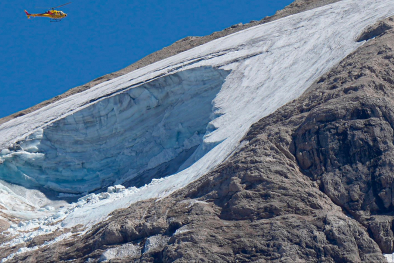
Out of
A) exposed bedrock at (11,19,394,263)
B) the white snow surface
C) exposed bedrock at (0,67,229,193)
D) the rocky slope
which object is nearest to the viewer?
exposed bedrock at (11,19,394,263)

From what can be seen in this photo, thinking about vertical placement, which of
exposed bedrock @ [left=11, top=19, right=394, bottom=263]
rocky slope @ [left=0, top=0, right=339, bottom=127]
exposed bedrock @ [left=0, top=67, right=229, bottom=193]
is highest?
rocky slope @ [left=0, top=0, right=339, bottom=127]

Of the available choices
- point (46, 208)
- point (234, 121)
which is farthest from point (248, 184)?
point (46, 208)

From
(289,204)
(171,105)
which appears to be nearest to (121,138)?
(171,105)

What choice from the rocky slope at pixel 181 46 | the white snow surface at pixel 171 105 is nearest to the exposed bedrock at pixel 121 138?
the white snow surface at pixel 171 105

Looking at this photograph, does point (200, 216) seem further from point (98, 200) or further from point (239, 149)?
point (98, 200)

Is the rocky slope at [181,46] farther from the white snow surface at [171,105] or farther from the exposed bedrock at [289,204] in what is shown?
the exposed bedrock at [289,204]

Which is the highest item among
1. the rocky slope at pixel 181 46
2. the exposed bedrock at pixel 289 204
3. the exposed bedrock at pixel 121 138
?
the rocky slope at pixel 181 46

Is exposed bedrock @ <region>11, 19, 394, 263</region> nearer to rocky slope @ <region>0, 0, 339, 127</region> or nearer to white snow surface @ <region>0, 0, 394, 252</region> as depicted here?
white snow surface @ <region>0, 0, 394, 252</region>

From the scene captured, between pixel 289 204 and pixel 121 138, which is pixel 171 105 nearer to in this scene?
pixel 121 138

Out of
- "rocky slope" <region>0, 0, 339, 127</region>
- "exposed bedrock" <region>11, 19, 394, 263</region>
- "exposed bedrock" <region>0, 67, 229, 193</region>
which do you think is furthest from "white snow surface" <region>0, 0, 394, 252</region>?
"exposed bedrock" <region>11, 19, 394, 263</region>
